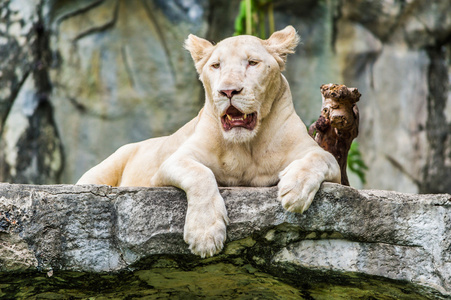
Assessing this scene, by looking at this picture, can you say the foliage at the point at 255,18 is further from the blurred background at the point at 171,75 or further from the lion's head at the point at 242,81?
the lion's head at the point at 242,81

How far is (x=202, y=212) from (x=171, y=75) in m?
6.45

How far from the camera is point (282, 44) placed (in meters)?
4.11

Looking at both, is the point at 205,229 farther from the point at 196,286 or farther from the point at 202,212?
the point at 196,286

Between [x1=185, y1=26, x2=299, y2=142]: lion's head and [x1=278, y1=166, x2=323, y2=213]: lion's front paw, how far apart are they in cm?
60

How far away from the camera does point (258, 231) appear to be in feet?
10.4

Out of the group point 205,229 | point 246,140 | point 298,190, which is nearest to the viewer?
point 205,229

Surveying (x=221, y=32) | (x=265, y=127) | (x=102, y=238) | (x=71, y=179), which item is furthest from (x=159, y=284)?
(x=221, y=32)

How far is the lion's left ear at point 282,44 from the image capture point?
4.06m

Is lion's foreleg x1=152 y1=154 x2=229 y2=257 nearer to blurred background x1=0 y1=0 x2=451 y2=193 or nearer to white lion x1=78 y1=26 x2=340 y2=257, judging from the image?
white lion x1=78 y1=26 x2=340 y2=257

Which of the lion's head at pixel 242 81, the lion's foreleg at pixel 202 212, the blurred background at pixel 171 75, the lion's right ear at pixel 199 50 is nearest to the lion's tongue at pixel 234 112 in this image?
the lion's head at pixel 242 81

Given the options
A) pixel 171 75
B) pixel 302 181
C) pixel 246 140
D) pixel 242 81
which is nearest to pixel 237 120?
pixel 246 140

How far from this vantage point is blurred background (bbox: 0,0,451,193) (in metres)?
8.62

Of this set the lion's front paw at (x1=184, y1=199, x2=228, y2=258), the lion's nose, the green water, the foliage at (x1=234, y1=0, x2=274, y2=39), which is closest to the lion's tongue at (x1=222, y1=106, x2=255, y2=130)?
the lion's nose

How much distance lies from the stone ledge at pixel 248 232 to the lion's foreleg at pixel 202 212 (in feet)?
0.29
